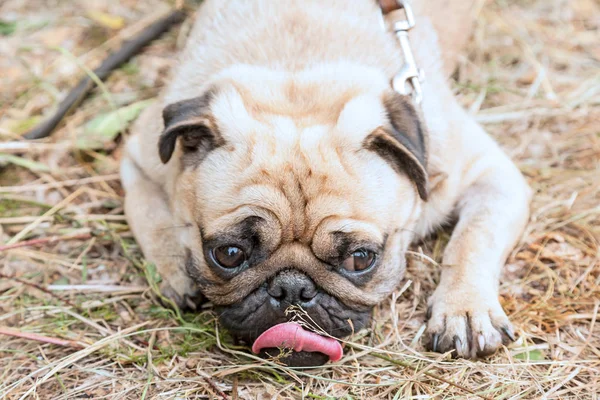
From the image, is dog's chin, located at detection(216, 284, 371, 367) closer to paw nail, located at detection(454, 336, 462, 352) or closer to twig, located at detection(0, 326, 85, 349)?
paw nail, located at detection(454, 336, 462, 352)

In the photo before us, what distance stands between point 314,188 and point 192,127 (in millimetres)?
729

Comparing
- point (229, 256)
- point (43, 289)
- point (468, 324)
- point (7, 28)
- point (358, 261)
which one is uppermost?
point (7, 28)

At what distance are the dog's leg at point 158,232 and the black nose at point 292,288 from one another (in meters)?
0.81

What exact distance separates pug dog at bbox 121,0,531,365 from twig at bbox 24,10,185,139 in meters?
1.54

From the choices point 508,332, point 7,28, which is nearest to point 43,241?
point 508,332

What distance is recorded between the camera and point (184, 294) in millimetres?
4008

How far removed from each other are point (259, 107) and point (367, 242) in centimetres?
93

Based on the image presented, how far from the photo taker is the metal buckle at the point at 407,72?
13.0 ft

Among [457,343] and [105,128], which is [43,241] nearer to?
[105,128]

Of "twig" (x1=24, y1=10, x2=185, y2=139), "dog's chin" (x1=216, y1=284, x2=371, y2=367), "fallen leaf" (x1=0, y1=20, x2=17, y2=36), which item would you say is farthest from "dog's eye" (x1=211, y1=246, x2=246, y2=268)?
"fallen leaf" (x1=0, y1=20, x2=17, y2=36)

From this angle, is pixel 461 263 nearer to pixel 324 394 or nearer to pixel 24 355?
pixel 324 394

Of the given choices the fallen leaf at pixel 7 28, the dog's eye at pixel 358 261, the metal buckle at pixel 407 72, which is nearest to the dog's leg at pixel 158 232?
the dog's eye at pixel 358 261

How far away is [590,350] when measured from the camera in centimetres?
371

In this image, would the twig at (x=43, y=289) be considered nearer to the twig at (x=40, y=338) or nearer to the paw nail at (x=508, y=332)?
the twig at (x=40, y=338)
